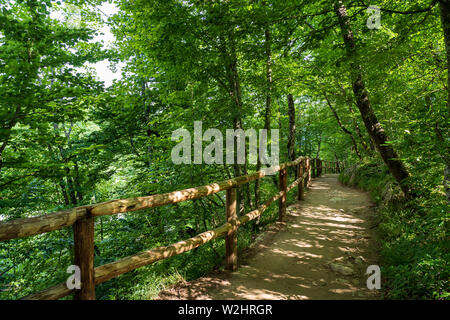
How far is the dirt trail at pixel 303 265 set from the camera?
3000 millimetres

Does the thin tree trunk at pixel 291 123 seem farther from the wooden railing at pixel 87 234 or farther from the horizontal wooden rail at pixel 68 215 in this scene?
the horizontal wooden rail at pixel 68 215

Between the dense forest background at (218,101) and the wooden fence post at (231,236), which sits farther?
the wooden fence post at (231,236)

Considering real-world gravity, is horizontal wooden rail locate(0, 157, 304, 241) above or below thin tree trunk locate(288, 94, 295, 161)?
below

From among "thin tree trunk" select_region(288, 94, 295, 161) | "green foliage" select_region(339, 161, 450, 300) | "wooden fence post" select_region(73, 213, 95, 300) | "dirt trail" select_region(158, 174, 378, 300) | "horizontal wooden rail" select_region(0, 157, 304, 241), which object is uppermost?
"thin tree trunk" select_region(288, 94, 295, 161)

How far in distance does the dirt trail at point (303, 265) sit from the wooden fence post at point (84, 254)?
119cm

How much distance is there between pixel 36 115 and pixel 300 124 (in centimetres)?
1674

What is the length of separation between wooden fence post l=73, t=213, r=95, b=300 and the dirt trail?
119 centimetres

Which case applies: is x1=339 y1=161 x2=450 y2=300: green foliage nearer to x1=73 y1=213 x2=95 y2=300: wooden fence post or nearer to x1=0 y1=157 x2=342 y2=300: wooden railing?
x1=0 y1=157 x2=342 y2=300: wooden railing

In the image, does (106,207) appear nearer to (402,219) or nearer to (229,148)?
(229,148)

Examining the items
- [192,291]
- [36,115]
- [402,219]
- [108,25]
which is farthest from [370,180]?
[108,25]

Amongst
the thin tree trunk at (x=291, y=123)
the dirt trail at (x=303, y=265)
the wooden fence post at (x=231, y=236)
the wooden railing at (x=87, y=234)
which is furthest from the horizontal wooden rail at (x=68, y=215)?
the thin tree trunk at (x=291, y=123)

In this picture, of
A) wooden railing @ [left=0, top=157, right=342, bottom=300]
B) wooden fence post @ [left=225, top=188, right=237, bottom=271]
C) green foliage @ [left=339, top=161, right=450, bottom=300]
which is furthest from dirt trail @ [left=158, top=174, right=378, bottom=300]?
wooden railing @ [left=0, top=157, right=342, bottom=300]

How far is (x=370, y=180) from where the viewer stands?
29.8 ft

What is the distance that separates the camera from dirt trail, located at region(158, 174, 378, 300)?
9.84 ft
